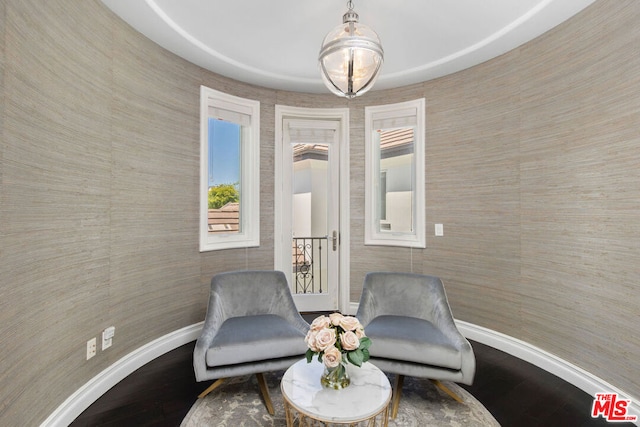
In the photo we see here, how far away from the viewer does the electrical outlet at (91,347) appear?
6.93 feet

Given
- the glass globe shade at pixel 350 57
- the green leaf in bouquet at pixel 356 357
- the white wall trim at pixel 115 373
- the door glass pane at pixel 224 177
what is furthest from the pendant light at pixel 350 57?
the white wall trim at pixel 115 373

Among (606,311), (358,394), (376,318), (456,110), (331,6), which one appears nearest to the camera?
(358,394)

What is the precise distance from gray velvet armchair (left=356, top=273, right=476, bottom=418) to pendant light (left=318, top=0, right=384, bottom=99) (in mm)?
1563

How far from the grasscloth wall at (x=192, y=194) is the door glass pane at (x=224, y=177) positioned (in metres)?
0.27

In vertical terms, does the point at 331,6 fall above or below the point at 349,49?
above

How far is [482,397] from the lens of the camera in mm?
2182

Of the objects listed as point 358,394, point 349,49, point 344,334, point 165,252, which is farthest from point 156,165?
point 358,394

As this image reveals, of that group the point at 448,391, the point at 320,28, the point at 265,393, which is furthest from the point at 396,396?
the point at 320,28

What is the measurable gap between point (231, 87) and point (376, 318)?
2.73m

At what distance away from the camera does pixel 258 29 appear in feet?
8.61

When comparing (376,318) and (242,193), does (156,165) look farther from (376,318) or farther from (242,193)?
(376,318)

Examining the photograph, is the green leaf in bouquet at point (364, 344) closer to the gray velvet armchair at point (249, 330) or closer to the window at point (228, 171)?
the gray velvet armchair at point (249, 330)

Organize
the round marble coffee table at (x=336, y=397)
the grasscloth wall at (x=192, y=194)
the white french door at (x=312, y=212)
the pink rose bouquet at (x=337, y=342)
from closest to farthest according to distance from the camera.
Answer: the round marble coffee table at (x=336, y=397)
the pink rose bouquet at (x=337, y=342)
the grasscloth wall at (x=192, y=194)
the white french door at (x=312, y=212)

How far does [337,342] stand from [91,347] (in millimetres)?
1687
